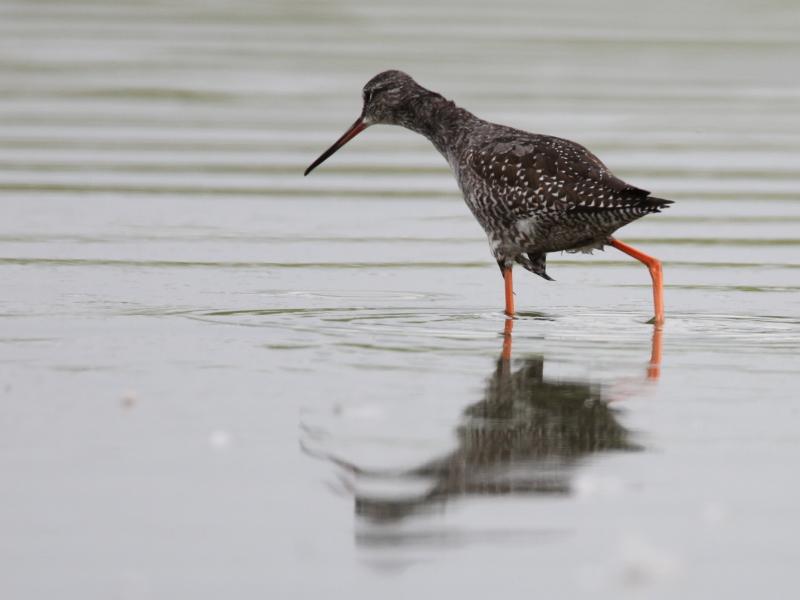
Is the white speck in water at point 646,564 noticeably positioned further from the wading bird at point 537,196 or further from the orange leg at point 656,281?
the orange leg at point 656,281

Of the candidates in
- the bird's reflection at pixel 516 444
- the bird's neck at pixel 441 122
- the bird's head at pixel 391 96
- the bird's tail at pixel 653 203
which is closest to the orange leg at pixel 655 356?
the bird's reflection at pixel 516 444

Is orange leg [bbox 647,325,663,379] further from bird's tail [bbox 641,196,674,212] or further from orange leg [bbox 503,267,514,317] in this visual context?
orange leg [bbox 503,267,514,317]

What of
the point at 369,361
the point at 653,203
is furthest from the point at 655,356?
the point at 369,361

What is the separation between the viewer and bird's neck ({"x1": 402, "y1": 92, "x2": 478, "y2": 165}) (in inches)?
431

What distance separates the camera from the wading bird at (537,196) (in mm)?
9406

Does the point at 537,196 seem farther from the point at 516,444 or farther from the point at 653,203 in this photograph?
the point at 516,444

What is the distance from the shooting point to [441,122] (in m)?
11.2

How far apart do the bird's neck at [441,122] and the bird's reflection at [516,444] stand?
3051mm

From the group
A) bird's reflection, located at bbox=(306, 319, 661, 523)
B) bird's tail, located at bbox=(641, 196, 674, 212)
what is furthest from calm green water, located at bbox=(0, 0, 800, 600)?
bird's tail, located at bbox=(641, 196, 674, 212)

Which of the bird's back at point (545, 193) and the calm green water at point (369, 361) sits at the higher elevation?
the bird's back at point (545, 193)

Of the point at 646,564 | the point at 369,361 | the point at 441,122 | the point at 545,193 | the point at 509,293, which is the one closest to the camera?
the point at 646,564

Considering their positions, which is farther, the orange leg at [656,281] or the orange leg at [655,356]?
the orange leg at [656,281]

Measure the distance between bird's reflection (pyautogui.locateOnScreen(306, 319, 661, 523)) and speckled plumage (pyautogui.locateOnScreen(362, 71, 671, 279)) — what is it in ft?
4.80

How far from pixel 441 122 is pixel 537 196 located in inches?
66.3
